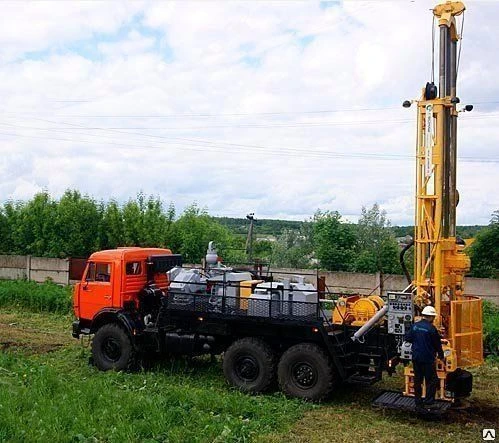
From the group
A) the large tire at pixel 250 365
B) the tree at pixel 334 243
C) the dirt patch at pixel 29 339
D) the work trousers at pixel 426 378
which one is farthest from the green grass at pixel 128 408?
the tree at pixel 334 243

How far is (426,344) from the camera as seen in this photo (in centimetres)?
1042

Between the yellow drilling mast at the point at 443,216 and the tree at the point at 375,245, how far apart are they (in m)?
10.3

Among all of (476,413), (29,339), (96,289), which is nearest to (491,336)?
(476,413)

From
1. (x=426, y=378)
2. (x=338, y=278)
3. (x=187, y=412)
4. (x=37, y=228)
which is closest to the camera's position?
(x=187, y=412)

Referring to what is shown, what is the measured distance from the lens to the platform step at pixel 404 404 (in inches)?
409

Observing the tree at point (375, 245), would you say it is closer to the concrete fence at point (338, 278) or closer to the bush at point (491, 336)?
the concrete fence at point (338, 278)

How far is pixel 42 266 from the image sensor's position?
26812mm

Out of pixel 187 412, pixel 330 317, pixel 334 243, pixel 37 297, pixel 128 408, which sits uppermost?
pixel 334 243

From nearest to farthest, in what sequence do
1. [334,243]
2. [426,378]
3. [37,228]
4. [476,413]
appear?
[426,378]
[476,413]
[334,243]
[37,228]

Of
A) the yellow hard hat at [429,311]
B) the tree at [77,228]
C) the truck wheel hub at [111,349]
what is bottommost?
the truck wheel hub at [111,349]

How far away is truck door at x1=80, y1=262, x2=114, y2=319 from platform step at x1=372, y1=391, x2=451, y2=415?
5.93 m

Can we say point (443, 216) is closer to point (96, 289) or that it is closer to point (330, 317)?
point (330, 317)

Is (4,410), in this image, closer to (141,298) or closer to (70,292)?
(141,298)

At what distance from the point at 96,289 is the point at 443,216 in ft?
23.4
